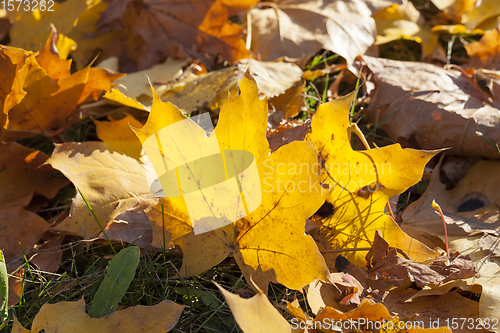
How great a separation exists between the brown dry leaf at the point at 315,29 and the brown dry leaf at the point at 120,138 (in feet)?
2.06

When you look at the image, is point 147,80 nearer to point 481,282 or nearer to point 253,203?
point 253,203

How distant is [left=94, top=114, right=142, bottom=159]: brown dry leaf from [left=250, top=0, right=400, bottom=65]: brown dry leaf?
2.06 ft

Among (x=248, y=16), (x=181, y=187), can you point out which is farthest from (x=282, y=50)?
(x=181, y=187)

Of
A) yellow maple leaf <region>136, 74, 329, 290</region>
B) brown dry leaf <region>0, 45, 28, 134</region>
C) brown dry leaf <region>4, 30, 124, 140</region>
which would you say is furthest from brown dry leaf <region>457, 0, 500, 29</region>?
brown dry leaf <region>0, 45, 28, 134</region>

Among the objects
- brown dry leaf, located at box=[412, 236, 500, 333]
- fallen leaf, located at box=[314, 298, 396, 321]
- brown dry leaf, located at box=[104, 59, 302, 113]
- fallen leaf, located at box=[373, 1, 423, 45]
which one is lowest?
brown dry leaf, located at box=[412, 236, 500, 333]

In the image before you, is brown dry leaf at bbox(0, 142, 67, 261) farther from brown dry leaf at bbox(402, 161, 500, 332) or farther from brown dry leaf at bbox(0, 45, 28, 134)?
brown dry leaf at bbox(402, 161, 500, 332)

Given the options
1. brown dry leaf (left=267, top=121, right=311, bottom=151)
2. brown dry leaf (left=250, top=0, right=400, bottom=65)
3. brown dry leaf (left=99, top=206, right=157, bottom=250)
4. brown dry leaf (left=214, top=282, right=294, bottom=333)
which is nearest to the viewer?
brown dry leaf (left=214, top=282, right=294, bottom=333)

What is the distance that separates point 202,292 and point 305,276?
0.97 ft

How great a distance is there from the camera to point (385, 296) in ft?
2.66

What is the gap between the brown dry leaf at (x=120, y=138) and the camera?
106cm

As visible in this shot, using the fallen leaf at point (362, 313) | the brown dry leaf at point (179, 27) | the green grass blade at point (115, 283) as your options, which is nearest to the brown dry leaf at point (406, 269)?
the fallen leaf at point (362, 313)

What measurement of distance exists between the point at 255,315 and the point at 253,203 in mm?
239

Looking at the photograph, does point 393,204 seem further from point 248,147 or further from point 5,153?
point 5,153

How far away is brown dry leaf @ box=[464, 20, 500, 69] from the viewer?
1399mm
